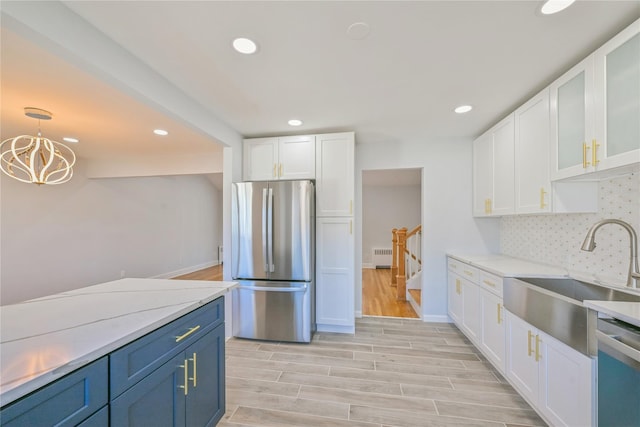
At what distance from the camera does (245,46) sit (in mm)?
1610

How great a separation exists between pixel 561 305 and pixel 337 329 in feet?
7.26

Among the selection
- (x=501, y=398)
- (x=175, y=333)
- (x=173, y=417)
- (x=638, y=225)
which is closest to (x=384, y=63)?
(x=638, y=225)

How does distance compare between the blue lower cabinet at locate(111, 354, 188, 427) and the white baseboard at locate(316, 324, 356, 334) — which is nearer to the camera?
the blue lower cabinet at locate(111, 354, 188, 427)

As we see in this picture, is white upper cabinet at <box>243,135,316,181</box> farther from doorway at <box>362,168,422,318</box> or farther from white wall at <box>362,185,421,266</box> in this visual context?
white wall at <box>362,185,421,266</box>

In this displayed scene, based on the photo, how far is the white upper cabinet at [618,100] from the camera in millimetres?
1339

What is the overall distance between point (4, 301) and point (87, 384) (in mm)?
4718

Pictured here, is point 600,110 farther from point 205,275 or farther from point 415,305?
point 205,275

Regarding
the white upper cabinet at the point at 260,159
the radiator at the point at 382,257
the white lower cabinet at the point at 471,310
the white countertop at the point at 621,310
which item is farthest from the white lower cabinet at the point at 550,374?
the radiator at the point at 382,257

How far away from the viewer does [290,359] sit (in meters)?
2.51

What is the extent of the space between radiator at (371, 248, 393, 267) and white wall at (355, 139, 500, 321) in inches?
152

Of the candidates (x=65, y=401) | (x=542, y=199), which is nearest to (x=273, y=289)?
(x=65, y=401)

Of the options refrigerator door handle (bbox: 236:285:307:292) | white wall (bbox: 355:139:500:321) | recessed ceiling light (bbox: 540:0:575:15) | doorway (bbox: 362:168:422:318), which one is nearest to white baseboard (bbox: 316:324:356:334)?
refrigerator door handle (bbox: 236:285:307:292)

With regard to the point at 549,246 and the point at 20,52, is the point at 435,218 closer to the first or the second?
the point at 549,246

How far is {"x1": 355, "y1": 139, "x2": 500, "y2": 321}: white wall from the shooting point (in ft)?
11.1
